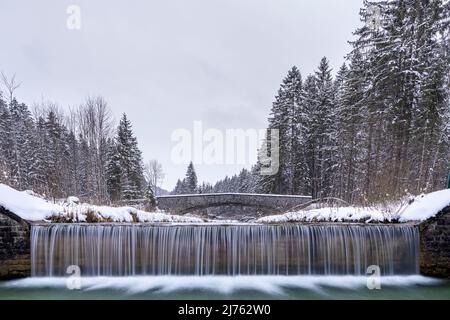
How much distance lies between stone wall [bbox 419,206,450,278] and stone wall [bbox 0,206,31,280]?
10410 mm

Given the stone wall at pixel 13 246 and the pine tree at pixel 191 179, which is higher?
the pine tree at pixel 191 179

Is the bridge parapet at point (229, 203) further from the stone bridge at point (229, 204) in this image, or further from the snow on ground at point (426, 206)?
the snow on ground at point (426, 206)

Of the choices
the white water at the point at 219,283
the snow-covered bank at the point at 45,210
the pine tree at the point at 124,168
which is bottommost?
the white water at the point at 219,283

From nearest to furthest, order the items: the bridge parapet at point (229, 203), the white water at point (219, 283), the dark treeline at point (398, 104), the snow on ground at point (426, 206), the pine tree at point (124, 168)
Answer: the white water at point (219, 283) < the snow on ground at point (426, 206) < the dark treeline at point (398, 104) < the bridge parapet at point (229, 203) < the pine tree at point (124, 168)

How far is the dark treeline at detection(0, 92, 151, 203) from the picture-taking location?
24.3 meters

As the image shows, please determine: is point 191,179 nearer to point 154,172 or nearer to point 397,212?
point 154,172

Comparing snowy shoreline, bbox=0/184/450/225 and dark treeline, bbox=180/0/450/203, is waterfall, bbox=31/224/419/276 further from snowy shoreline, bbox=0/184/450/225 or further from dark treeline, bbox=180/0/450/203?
dark treeline, bbox=180/0/450/203

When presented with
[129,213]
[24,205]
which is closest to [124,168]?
[129,213]

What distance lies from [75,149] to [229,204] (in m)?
15.7

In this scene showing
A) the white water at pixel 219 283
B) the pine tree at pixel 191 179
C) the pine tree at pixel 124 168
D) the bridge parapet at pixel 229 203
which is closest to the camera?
the white water at pixel 219 283

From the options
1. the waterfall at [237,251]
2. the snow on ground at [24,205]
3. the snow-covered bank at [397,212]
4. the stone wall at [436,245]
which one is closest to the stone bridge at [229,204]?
the snow-covered bank at [397,212]

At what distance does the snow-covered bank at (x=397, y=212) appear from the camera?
7672 mm

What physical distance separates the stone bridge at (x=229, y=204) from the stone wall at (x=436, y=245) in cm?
1546

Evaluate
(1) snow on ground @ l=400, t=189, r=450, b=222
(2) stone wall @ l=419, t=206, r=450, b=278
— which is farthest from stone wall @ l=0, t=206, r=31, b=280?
(1) snow on ground @ l=400, t=189, r=450, b=222
